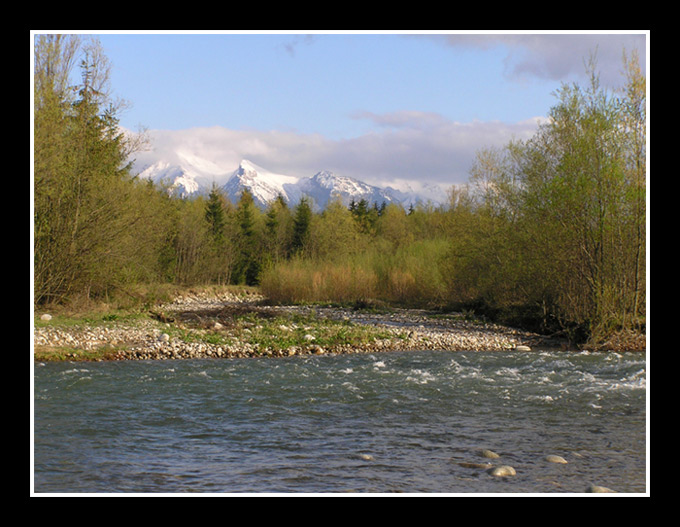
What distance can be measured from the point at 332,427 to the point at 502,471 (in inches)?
101

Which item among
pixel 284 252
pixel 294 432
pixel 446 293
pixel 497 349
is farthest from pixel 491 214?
pixel 284 252

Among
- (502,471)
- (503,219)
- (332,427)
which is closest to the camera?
(502,471)

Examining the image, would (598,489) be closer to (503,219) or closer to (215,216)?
(503,219)

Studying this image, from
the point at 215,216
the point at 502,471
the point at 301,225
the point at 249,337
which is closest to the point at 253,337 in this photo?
the point at 249,337

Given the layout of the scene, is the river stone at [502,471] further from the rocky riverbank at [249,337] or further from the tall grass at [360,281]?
the tall grass at [360,281]

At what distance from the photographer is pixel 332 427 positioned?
7953mm

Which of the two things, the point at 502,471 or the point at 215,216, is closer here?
the point at 502,471

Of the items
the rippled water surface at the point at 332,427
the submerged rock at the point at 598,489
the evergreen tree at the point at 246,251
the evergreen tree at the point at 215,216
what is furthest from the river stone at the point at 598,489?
the evergreen tree at the point at 246,251

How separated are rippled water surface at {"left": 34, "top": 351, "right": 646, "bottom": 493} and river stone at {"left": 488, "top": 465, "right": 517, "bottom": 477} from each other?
0.34 feet

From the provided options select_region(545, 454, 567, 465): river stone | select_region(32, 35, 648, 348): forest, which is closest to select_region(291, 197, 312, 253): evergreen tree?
select_region(32, 35, 648, 348): forest

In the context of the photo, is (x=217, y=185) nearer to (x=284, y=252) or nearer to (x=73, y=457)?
(x=284, y=252)

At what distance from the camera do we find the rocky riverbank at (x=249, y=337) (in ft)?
44.1

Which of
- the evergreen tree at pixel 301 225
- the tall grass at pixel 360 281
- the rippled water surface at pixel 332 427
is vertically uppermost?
the evergreen tree at pixel 301 225
